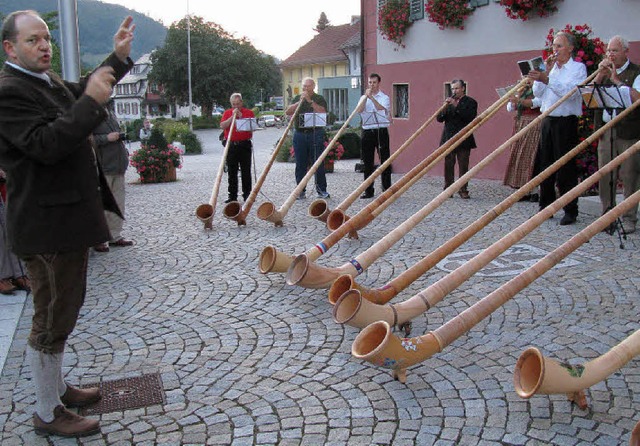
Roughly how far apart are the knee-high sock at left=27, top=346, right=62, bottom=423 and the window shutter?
40.4 feet

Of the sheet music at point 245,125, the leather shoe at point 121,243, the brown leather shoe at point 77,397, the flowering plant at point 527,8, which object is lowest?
the brown leather shoe at point 77,397

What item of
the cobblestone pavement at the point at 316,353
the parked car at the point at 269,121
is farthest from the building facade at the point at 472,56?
the parked car at the point at 269,121

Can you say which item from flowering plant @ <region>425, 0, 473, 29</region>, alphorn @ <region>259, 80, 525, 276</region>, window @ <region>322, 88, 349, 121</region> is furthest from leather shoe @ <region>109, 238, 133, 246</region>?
window @ <region>322, 88, 349, 121</region>

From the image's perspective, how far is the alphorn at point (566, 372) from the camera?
309cm

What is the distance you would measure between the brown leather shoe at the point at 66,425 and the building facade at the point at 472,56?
30.2ft

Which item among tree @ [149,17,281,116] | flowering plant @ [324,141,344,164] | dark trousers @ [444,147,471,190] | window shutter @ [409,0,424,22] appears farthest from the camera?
tree @ [149,17,281,116]

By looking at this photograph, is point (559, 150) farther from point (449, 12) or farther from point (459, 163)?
point (449, 12)

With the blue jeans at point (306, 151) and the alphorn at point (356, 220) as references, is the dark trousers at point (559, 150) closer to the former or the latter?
the alphorn at point (356, 220)

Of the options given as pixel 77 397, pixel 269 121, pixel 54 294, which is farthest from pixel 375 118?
pixel 269 121

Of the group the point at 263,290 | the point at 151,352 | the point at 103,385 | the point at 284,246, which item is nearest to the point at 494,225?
the point at 284,246

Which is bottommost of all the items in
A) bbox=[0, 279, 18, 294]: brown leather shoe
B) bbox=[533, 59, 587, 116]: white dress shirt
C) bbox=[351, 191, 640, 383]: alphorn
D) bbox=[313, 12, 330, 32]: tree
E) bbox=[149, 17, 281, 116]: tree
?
bbox=[0, 279, 18, 294]: brown leather shoe

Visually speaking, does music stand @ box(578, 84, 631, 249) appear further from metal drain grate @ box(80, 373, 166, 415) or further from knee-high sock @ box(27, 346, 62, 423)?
knee-high sock @ box(27, 346, 62, 423)

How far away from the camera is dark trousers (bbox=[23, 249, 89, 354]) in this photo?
317 centimetres

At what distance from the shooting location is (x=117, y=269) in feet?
21.9
